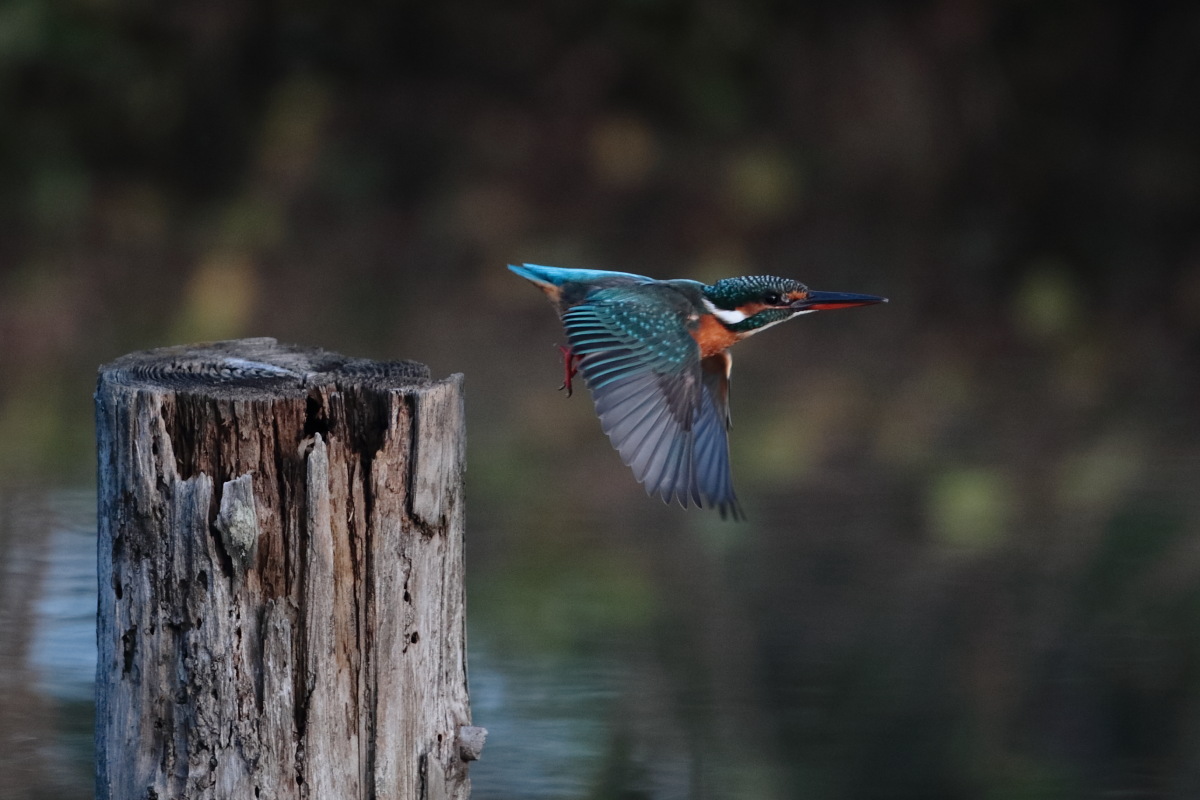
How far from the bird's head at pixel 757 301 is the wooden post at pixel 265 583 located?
30.5 inches

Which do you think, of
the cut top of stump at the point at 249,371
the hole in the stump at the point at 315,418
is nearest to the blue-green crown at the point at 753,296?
the cut top of stump at the point at 249,371

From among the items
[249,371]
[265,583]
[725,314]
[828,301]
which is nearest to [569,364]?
[725,314]

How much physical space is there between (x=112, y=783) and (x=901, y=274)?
20.5ft

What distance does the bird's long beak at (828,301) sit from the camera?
2.46 m

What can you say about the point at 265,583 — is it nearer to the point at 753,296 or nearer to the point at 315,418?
the point at 315,418

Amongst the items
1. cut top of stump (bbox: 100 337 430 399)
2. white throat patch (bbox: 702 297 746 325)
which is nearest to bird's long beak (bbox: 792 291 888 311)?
white throat patch (bbox: 702 297 746 325)

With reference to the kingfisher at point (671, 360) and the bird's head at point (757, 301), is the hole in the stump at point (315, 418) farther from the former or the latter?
the bird's head at point (757, 301)

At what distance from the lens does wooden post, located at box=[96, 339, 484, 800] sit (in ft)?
5.62

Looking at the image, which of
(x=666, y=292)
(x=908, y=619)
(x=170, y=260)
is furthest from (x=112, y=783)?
(x=170, y=260)

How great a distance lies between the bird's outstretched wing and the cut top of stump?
45 cm

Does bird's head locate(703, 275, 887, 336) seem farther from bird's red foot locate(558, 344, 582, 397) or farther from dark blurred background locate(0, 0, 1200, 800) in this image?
dark blurred background locate(0, 0, 1200, 800)

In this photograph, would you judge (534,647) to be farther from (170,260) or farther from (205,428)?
(170,260)

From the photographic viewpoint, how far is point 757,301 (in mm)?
2488

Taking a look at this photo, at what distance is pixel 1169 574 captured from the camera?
392 centimetres
